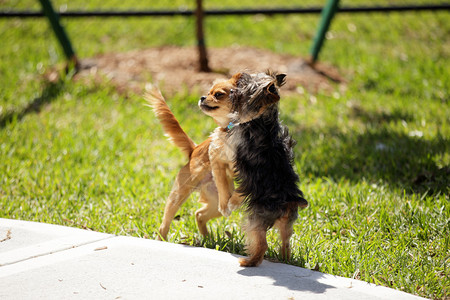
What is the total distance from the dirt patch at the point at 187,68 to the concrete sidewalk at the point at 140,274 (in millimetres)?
3359

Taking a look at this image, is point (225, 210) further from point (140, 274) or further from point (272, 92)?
point (272, 92)

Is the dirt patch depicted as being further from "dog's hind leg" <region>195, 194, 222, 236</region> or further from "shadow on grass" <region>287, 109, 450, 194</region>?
"dog's hind leg" <region>195, 194, 222, 236</region>

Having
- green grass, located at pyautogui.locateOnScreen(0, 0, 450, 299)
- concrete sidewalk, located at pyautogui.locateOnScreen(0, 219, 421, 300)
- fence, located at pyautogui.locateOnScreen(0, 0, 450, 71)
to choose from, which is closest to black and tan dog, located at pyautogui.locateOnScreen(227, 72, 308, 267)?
concrete sidewalk, located at pyautogui.locateOnScreen(0, 219, 421, 300)

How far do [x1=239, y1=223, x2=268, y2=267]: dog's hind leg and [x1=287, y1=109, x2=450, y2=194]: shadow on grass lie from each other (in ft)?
6.11

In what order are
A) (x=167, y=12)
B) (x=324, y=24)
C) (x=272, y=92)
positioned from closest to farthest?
(x=272, y=92) < (x=324, y=24) < (x=167, y=12)

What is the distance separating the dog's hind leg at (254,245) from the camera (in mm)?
3125

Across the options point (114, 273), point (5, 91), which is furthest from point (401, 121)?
point (5, 91)

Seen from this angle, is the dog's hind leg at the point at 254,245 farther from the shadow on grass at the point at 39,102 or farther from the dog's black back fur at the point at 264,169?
the shadow on grass at the point at 39,102

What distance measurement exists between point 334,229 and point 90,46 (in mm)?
5597

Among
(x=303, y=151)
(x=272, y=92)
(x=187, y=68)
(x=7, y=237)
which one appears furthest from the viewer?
(x=187, y=68)

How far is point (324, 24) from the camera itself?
7348 mm

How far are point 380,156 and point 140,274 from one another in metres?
2.98

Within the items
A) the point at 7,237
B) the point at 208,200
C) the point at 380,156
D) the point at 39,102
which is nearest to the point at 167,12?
the point at 39,102

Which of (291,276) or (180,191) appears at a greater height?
(180,191)
